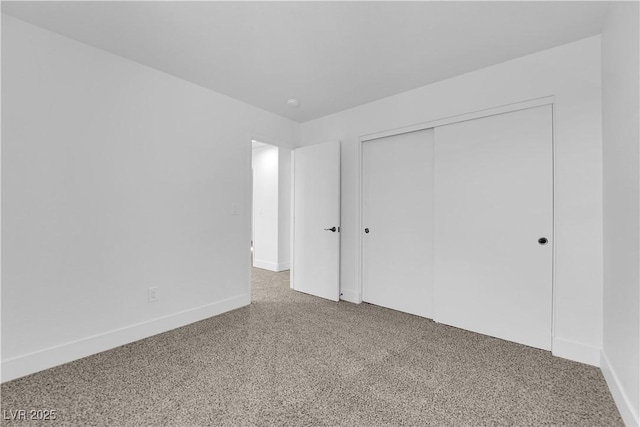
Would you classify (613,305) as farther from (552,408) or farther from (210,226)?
(210,226)

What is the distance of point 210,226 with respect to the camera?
9.89 ft

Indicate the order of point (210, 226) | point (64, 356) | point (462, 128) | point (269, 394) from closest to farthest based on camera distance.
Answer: point (269, 394)
point (64, 356)
point (462, 128)
point (210, 226)

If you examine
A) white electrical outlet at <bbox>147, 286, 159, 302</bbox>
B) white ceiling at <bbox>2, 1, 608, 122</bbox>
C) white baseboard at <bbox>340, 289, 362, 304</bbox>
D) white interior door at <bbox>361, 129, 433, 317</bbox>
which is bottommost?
white baseboard at <bbox>340, 289, 362, 304</bbox>

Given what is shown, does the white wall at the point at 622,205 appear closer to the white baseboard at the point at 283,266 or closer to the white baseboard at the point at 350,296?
the white baseboard at the point at 350,296

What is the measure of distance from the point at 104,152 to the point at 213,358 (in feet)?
5.97

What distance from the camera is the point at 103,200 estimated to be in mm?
2275

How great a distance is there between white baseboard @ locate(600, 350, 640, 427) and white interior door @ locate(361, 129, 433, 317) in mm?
1297

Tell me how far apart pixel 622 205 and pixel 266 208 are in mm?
4707

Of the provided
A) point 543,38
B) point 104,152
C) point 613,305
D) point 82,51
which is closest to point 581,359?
point 613,305

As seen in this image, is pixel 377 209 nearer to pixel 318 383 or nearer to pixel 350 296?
pixel 350 296

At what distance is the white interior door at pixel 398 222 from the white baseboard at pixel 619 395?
1297 millimetres

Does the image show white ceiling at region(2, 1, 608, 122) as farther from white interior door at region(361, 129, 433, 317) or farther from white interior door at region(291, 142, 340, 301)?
white interior door at region(291, 142, 340, 301)

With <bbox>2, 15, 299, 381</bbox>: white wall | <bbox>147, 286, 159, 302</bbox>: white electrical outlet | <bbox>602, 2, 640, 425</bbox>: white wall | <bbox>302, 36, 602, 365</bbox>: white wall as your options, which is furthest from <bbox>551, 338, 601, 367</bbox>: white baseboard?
<bbox>147, 286, 159, 302</bbox>: white electrical outlet

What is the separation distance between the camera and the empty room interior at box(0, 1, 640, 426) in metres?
1.68
